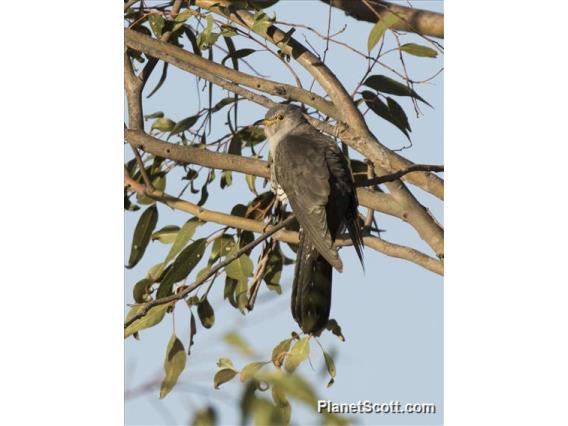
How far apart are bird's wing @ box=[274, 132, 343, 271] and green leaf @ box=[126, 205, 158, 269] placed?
0.64 m

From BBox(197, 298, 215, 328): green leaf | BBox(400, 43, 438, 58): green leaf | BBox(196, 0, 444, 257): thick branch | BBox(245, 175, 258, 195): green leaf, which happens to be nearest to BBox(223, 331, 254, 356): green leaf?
BBox(196, 0, 444, 257): thick branch

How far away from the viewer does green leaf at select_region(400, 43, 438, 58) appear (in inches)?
127

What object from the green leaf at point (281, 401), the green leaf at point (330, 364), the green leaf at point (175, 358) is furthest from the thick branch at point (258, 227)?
the green leaf at point (281, 401)

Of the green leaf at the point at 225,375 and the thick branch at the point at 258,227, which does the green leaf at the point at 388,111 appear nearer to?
the thick branch at the point at 258,227

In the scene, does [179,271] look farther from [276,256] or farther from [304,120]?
[304,120]

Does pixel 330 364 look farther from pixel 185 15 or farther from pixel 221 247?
pixel 185 15

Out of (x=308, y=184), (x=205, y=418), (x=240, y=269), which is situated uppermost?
(x=308, y=184)

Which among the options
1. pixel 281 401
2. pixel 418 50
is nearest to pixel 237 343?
pixel 281 401

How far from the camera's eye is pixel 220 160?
3330 millimetres

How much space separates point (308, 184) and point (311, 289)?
390 mm

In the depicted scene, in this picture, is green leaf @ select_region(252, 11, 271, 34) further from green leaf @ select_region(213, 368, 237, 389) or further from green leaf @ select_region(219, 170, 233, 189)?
green leaf @ select_region(213, 368, 237, 389)

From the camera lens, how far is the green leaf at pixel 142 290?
11.8 ft

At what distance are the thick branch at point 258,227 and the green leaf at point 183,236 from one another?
0.03 meters

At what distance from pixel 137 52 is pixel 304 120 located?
776mm
